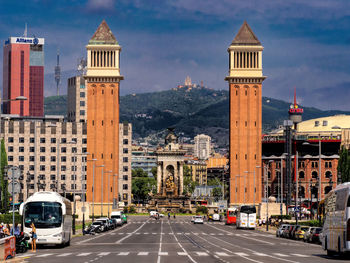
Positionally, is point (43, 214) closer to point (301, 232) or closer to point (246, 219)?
point (301, 232)

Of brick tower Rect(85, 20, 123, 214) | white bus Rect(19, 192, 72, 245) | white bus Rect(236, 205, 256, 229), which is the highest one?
brick tower Rect(85, 20, 123, 214)

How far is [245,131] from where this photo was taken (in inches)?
5974

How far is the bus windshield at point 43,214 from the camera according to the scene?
48719 mm

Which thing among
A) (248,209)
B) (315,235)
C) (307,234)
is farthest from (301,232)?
(248,209)

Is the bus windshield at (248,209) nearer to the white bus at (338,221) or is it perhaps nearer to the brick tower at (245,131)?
the brick tower at (245,131)

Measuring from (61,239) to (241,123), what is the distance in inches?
4119

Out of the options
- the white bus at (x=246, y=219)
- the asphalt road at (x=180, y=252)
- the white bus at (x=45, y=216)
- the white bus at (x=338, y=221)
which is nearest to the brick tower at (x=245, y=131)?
the white bus at (x=246, y=219)

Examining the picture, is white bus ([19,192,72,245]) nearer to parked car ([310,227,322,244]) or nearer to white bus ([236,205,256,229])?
parked car ([310,227,322,244])

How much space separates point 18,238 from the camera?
4512 cm

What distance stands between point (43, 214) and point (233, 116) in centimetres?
10518

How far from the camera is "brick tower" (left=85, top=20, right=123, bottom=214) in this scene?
6000 inches

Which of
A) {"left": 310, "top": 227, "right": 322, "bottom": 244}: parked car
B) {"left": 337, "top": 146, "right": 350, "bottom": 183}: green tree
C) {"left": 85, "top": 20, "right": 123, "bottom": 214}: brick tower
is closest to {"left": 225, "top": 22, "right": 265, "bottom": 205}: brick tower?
{"left": 85, "top": 20, "right": 123, "bottom": 214}: brick tower

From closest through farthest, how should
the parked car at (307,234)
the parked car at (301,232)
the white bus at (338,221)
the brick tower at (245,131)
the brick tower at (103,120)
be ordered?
the white bus at (338,221)
the parked car at (307,234)
the parked car at (301,232)
the brick tower at (245,131)
the brick tower at (103,120)

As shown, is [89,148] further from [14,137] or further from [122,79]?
[14,137]
